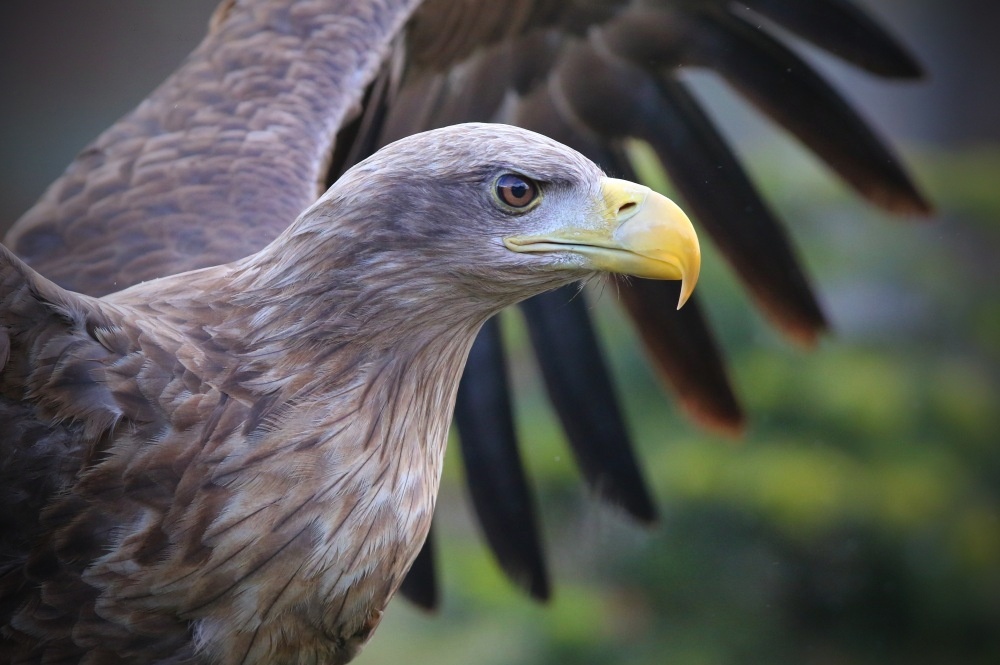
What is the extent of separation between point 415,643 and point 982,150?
8.55 ft

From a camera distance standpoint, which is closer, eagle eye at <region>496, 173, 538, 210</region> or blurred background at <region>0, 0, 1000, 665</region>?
eagle eye at <region>496, 173, 538, 210</region>

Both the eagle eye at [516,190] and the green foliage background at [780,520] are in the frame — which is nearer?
the eagle eye at [516,190]

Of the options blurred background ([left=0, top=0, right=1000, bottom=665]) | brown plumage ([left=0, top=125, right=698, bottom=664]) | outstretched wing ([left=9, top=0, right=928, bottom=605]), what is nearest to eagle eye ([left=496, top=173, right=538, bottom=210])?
brown plumage ([left=0, top=125, right=698, bottom=664])

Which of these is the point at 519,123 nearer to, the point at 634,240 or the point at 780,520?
the point at 634,240

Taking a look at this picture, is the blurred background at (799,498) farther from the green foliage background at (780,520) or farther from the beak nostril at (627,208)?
the beak nostril at (627,208)

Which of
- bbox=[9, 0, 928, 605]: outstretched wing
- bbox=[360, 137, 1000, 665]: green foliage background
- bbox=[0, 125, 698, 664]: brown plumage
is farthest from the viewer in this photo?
bbox=[360, 137, 1000, 665]: green foliage background

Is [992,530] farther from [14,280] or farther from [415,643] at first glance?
[14,280]

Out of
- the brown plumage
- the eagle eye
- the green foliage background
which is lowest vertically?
the green foliage background

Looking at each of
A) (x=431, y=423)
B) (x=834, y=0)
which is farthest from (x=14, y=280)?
(x=834, y=0)

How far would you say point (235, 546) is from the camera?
39.9 inches

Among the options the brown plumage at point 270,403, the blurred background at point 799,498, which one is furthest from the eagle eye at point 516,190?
the blurred background at point 799,498

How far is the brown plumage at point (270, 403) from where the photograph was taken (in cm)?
101

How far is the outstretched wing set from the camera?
174 cm

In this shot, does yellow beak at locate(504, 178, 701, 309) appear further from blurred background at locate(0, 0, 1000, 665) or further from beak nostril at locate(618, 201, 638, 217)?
blurred background at locate(0, 0, 1000, 665)
